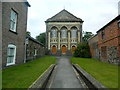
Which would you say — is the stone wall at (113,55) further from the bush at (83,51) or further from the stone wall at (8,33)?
the stone wall at (8,33)

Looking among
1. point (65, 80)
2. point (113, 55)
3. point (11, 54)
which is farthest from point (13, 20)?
point (113, 55)

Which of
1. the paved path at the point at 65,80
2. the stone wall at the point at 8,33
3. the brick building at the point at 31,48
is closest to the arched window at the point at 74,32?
the brick building at the point at 31,48

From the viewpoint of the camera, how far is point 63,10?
116 ft

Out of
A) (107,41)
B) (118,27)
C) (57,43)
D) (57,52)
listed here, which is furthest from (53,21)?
(118,27)

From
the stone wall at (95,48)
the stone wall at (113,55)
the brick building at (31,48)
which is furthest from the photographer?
the stone wall at (95,48)

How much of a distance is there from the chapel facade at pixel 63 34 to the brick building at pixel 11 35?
21.4 meters

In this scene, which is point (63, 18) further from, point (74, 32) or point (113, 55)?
point (113, 55)

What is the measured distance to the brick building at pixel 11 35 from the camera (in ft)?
26.2

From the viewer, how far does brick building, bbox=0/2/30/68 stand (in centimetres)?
800

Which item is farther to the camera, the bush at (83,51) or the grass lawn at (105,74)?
the bush at (83,51)

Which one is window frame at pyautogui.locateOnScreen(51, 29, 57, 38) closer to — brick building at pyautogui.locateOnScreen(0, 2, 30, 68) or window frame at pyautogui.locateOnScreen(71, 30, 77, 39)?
window frame at pyautogui.locateOnScreen(71, 30, 77, 39)

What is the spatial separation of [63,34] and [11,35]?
2569 centimetres

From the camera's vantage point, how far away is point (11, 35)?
9180mm

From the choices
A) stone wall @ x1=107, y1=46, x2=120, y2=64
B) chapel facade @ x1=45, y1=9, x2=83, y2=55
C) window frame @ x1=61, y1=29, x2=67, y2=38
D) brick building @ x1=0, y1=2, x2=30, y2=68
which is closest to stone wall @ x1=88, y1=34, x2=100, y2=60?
stone wall @ x1=107, y1=46, x2=120, y2=64
